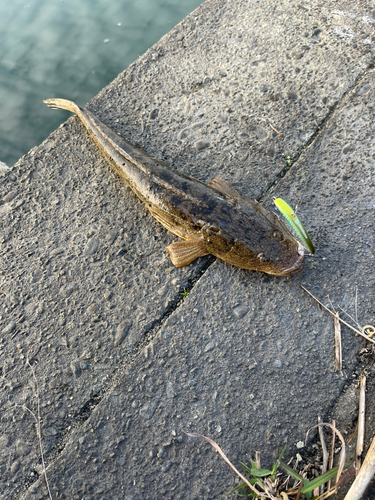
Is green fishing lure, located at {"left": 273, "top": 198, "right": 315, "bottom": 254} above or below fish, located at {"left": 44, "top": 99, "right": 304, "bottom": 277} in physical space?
below

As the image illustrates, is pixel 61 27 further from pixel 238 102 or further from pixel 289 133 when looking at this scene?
pixel 289 133

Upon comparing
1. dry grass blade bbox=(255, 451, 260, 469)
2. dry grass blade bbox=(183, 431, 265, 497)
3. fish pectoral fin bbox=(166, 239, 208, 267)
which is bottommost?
dry grass blade bbox=(255, 451, 260, 469)

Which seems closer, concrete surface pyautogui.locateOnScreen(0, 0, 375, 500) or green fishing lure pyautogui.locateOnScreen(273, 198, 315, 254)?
concrete surface pyautogui.locateOnScreen(0, 0, 375, 500)

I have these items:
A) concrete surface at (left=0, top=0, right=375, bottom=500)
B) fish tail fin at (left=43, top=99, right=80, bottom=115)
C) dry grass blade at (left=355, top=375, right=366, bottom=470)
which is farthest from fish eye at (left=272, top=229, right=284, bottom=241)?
fish tail fin at (left=43, top=99, right=80, bottom=115)

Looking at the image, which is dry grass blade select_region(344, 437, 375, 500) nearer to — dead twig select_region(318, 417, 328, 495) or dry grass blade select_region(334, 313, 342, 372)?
dead twig select_region(318, 417, 328, 495)

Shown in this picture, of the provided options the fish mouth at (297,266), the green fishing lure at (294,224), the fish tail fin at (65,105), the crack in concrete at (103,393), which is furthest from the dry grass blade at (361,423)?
the fish tail fin at (65,105)

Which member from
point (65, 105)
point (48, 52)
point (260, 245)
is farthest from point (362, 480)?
point (48, 52)

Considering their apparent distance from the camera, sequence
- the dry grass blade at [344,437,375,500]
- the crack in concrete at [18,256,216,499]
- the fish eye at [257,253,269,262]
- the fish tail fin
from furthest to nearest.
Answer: the fish tail fin < the fish eye at [257,253,269,262] < the crack in concrete at [18,256,216,499] < the dry grass blade at [344,437,375,500]

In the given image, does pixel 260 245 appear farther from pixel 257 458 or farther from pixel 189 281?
pixel 257 458
